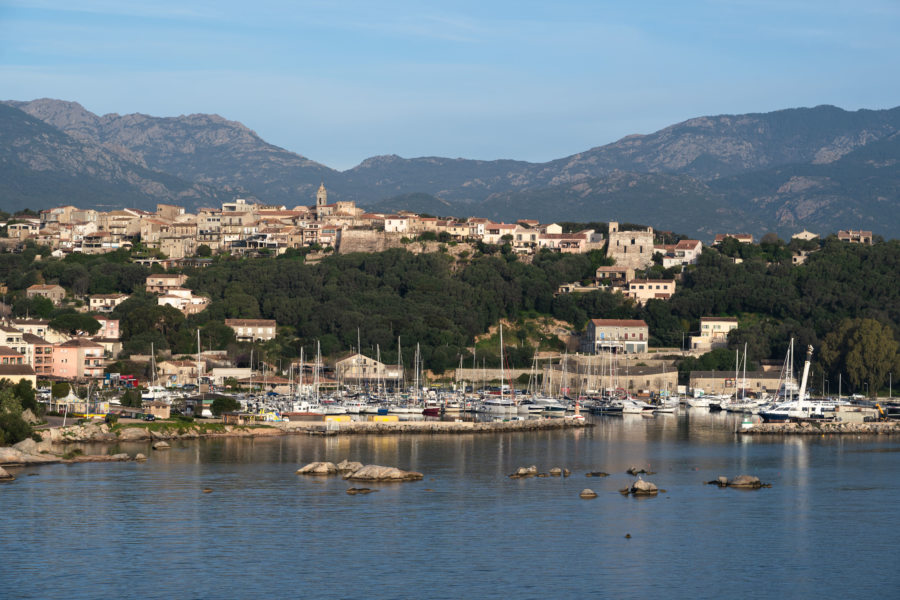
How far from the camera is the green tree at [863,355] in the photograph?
73.2 metres

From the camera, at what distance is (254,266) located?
9600 centimetres

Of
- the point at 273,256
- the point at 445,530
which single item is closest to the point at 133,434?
the point at 445,530

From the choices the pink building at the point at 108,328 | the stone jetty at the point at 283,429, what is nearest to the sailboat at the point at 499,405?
the stone jetty at the point at 283,429

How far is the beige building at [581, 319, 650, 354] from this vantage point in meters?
85.8

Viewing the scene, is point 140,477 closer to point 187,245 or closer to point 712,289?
point 712,289

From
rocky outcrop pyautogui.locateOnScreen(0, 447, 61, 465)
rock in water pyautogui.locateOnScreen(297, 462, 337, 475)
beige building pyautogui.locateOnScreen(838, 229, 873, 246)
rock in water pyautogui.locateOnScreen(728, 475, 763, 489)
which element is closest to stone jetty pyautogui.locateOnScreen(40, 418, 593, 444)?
rocky outcrop pyautogui.locateOnScreen(0, 447, 61, 465)

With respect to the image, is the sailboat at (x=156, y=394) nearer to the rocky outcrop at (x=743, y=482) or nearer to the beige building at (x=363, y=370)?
the beige building at (x=363, y=370)

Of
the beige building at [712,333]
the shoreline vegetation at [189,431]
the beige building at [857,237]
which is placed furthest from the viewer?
the beige building at [857,237]

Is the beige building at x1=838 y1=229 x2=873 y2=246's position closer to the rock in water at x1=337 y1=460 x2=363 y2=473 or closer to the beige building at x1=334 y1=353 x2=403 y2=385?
the beige building at x1=334 y1=353 x2=403 y2=385

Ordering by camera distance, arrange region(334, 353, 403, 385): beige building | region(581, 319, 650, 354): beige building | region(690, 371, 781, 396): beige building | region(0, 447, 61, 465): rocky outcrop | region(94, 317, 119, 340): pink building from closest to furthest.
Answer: region(0, 447, 61, 465): rocky outcrop, region(334, 353, 403, 385): beige building, region(690, 371, 781, 396): beige building, region(94, 317, 119, 340): pink building, region(581, 319, 650, 354): beige building

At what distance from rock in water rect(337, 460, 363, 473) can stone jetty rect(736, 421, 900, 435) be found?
23.5 meters

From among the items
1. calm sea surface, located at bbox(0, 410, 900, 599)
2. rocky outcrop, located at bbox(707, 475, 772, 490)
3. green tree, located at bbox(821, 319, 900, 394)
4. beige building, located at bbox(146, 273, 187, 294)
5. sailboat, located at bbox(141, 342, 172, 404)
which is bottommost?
calm sea surface, located at bbox(0, 410, 900, 599)

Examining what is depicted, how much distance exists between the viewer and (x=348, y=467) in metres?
40.5

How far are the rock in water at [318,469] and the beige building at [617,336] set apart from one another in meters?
47.3
